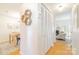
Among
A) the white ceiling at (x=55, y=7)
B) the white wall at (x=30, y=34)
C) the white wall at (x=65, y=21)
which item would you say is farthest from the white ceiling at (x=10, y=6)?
the white wall at (x=65, y=21)

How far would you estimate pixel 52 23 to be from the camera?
144cm

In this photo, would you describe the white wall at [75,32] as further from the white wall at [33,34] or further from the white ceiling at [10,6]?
the white ceiling at [10,6]

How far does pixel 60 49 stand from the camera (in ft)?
4.50

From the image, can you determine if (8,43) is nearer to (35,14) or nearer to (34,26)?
(34,26)

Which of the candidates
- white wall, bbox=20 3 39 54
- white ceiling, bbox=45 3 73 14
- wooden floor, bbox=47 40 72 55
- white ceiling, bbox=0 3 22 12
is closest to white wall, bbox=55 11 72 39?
white ceiling, bbox=45 3 73 14

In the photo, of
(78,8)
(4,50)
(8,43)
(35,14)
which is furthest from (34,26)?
(78,8)

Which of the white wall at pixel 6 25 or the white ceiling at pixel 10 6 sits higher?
the white ceiling at pixel 10 6

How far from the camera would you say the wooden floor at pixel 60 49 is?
1352 mm

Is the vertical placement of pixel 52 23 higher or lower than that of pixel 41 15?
lower

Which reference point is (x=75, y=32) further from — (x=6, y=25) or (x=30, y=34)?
(x=6, y=25)

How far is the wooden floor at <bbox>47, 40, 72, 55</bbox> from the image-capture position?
1.35 m

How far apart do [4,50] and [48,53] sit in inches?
23.0

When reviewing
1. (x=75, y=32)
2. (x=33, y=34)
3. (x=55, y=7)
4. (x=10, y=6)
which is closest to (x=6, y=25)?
(x=10, y=6)
